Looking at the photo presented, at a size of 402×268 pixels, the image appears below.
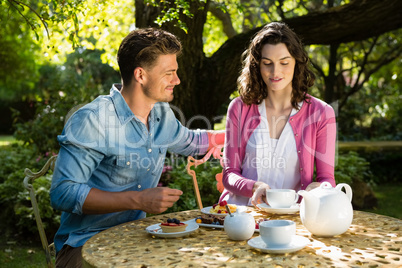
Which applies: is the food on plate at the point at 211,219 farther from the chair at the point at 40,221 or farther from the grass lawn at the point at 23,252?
the grass lawn at the point at 23,252

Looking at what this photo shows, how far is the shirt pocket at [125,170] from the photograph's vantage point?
2.44 m

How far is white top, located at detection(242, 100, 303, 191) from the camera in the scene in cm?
278

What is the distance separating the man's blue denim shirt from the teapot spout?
0.90m

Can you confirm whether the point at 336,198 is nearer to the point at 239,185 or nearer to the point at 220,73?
the point at 239,185

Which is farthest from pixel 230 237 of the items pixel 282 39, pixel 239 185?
pixel 282 39

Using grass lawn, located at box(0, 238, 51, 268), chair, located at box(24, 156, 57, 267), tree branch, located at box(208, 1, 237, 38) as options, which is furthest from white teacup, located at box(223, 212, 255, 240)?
tree branch, located at box(208, 1, 237, 38)

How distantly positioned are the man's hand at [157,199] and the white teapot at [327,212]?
555 mm

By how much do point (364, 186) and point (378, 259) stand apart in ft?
16.8

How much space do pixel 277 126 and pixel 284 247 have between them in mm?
1245

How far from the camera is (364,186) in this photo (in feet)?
21.4

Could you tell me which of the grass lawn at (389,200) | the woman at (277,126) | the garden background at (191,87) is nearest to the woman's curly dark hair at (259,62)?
the woman at (277,126)

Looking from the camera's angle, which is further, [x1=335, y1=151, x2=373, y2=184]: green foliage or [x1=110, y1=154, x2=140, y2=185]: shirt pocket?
[x1=335, y1=151, x2=373, y2=184]: green foliage

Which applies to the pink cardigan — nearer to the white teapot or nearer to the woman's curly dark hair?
the woman's curly dark hair

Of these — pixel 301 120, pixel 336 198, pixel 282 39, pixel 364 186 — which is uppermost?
pixel 282 39
